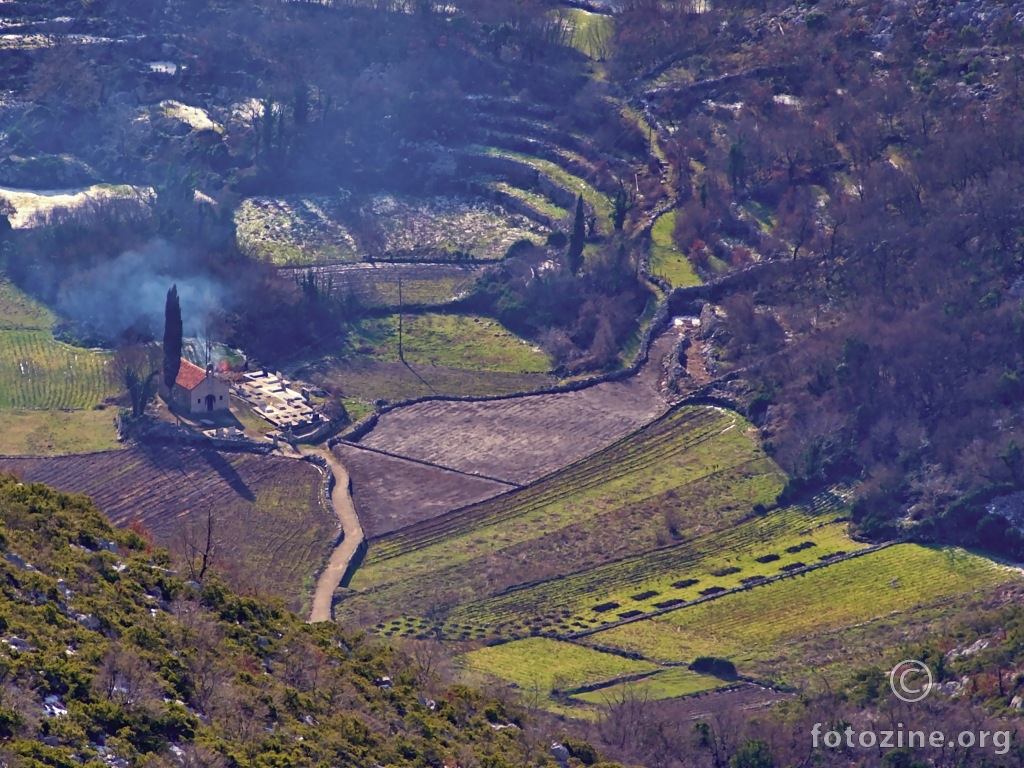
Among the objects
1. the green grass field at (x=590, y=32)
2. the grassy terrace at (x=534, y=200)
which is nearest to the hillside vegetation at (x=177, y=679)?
the grassy terrace at (x=534, y=200)

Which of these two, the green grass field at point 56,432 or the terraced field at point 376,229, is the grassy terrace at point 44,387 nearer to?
the green grass field at point 56,432

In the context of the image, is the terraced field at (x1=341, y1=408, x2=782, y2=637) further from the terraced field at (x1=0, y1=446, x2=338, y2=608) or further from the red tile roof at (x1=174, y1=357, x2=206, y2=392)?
the red tile roof at (x1=174, y1=357, x2=206, y2=392)

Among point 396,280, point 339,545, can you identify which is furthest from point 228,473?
point 396,280

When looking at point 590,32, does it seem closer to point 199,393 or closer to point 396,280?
point 396,280

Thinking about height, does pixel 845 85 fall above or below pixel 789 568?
above

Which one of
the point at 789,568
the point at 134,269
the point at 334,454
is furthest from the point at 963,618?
the point at 134,269

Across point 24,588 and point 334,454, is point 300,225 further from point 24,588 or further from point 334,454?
point 24,588
